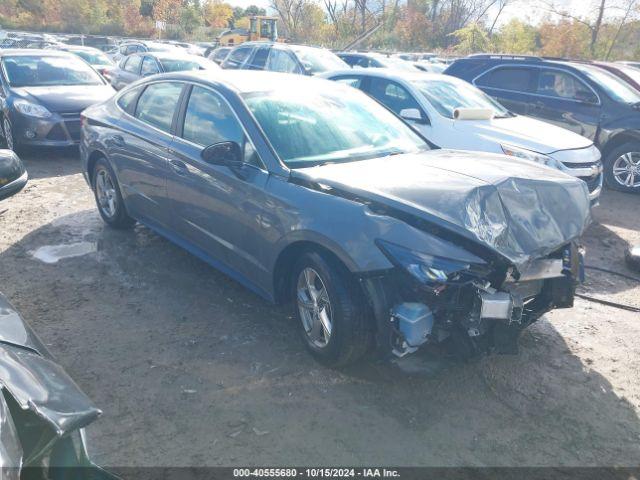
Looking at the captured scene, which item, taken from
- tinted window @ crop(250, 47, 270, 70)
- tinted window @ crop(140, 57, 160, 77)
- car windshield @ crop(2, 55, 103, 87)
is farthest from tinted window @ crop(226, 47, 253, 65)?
car windshield @ crop(2, 55, 103, 87)

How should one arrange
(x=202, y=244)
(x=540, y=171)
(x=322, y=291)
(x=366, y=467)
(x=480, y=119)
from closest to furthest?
(x=366, y=467) → (x=322, y=291) → (x=540, y=171) → (x=202, y=244) → (x=480, y=119)

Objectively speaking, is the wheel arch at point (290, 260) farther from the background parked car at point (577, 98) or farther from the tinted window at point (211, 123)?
the background parked car at point (577, 98)

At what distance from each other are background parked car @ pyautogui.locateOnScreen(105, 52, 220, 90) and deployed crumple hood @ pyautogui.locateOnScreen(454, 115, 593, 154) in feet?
24.4

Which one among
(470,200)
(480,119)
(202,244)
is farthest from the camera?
(480,119)

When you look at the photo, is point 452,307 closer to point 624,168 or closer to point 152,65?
point 624,168

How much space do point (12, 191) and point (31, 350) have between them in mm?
2409

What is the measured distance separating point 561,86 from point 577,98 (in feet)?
1.17

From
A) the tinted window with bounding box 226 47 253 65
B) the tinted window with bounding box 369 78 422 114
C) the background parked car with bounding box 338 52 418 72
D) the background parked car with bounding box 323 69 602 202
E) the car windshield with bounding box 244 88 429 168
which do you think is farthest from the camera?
A: the background parked car with bounding box 338 52 418 72

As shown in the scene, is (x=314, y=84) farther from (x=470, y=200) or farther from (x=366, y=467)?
(x=366, y=467)

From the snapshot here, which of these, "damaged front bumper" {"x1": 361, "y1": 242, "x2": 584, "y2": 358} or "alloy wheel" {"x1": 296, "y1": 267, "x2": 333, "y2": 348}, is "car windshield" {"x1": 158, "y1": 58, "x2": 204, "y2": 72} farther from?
"damaged front bumper" {"x1": 361, "y1": 242, "x2": 584, "y2": 358}

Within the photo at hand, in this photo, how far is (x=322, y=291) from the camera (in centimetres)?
349

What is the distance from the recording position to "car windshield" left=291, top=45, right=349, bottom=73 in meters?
12.5

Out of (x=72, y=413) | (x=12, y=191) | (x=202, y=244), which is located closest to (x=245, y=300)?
(x=202, y=244)

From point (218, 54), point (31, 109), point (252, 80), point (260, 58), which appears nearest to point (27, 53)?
point (31, 109)
